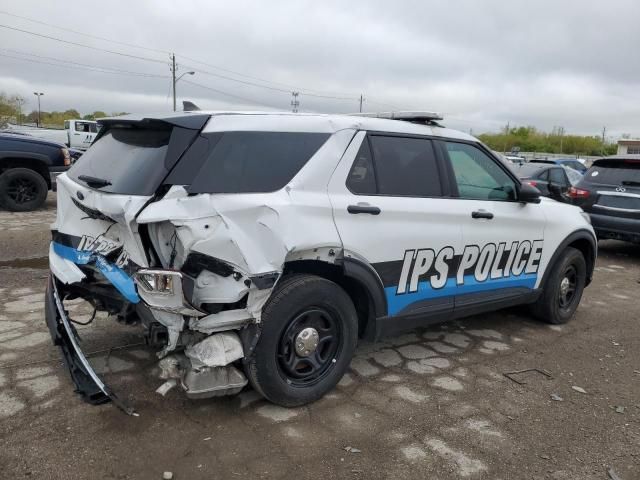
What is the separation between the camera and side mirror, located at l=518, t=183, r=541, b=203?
14.9 ft

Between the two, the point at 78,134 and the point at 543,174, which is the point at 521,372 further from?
the point at 78,134

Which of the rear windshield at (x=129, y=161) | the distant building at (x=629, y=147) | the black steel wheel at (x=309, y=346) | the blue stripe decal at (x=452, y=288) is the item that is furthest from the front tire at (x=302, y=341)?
the distant building at (x=629, y=147)

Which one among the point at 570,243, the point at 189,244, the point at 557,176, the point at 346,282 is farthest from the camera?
the point at 557,176

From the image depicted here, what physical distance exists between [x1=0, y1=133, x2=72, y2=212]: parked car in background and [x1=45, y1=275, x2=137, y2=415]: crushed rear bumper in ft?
22.7

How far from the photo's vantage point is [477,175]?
439 cm

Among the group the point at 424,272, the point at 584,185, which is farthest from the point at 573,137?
the point at 424,272

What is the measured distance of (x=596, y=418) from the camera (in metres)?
3.50

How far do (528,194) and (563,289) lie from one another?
1.36 metres

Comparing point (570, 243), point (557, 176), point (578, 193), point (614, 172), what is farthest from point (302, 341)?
point (557, 176)

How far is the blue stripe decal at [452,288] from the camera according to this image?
373 centimetres

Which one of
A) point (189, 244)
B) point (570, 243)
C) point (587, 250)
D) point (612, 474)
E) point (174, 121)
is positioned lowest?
point (612, 474)

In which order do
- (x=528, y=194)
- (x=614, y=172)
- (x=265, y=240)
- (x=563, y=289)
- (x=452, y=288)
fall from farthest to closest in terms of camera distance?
(x=614, y=172) < (x=563, y=289) < (x=528, y=194) < (x=452, y=288) < (x=265, y=240)

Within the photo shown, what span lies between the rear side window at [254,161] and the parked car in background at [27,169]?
7.75 metres

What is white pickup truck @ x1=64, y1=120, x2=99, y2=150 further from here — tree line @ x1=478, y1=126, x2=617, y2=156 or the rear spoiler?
tree line @ x1=478, y1=126, x2=617, y2=156
